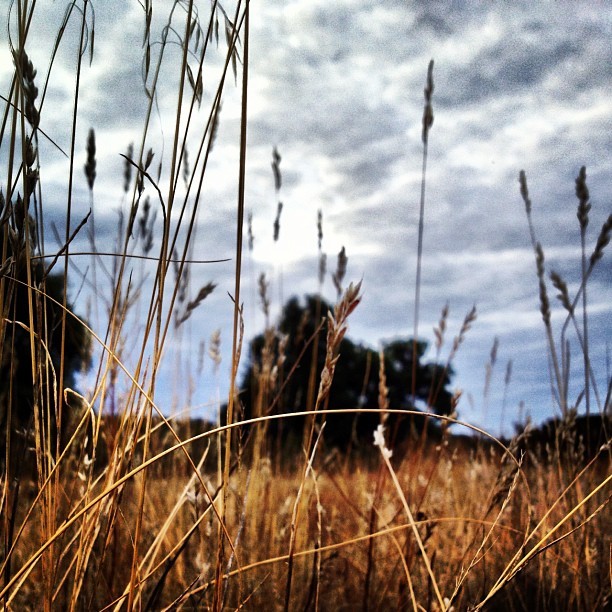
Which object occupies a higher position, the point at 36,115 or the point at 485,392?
the point at 36,115

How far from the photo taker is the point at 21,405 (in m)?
9.01

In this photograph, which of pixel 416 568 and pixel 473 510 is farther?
pixel 473 510

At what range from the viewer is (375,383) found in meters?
13.7

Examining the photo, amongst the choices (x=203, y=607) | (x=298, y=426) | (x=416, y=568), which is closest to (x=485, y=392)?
(x=416, y=568)

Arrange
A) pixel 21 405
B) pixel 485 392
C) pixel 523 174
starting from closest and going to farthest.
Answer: pixel 523 174 < pixel 485 392 < pixel 21 405

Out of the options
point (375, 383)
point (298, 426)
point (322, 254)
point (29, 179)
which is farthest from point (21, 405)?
point (29, 179)

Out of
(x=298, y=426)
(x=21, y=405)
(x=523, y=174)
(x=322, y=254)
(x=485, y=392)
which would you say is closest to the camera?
(x=523, y=174)

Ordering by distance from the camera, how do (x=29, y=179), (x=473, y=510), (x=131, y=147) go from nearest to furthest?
(x=29, y=179) < (x=131, y=147) < (x=473, y=510)

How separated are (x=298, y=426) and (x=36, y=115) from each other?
473 inches

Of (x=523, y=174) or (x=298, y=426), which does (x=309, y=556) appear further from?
(x=298, y=426)

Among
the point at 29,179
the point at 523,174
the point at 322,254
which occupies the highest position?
the point at 523,174

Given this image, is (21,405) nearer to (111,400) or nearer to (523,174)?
(111,400)

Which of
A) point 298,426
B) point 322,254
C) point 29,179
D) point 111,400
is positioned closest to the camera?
point 29,179

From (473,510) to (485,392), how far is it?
0.50 meters
